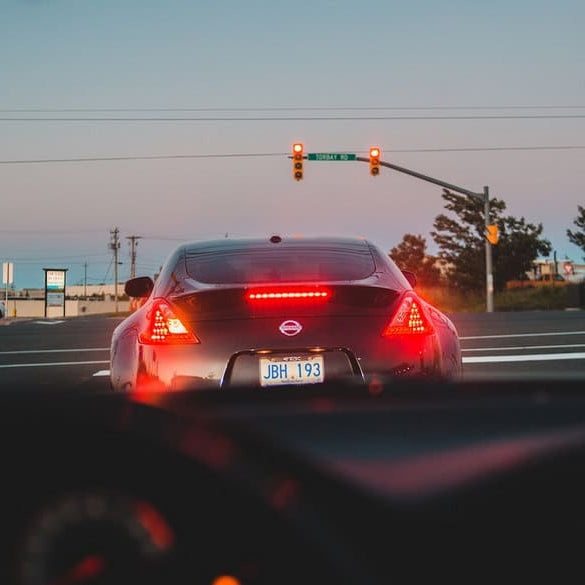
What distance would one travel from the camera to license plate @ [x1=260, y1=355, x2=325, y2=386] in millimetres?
4629

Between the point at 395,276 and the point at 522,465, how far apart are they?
12.6 ft

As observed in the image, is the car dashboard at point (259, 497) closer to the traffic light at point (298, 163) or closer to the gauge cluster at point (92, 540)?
the gauge cluster at point (92, 540)

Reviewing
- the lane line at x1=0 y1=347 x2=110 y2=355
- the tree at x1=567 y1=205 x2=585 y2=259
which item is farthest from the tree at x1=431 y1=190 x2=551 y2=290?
the lane line at x1=0 y1=347 x2=110 y2=355

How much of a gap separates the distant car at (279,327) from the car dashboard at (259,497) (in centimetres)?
276

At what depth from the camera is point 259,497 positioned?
1524 mm

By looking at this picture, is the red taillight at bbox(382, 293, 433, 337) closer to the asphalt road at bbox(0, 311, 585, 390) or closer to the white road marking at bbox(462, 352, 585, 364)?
the asphalt road at bbox(0, 311, 585, 390)

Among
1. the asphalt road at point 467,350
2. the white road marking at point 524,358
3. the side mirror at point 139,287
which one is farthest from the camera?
the white road marking at point 524,358

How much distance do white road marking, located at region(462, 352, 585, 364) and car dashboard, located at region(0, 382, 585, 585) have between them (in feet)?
35.2

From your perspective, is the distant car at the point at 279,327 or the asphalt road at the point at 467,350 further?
the asphalt road at the point at 467,350

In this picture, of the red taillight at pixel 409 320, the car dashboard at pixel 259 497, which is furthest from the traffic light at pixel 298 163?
the car dashboard at pixel 259 497

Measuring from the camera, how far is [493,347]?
14430 mm

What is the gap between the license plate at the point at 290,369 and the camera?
4.63 metres

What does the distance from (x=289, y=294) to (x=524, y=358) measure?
848 centimetres

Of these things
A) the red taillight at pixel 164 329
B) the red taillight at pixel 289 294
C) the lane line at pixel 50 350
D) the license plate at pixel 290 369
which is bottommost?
the lane line at pixel 50 350
